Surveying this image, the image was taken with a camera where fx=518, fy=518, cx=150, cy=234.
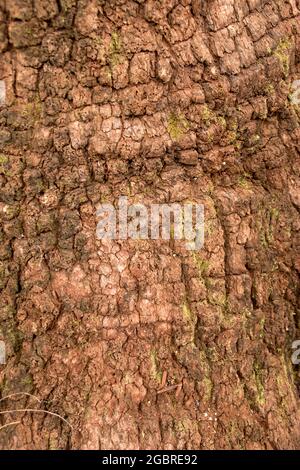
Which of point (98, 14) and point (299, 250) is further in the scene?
point (299, 250)

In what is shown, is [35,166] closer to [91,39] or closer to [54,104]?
[54,104]

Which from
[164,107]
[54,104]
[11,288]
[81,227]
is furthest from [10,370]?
[164,107]

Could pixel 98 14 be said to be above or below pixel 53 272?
above

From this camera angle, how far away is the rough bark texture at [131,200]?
2.33 metres

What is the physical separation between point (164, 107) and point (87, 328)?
3.63 ft

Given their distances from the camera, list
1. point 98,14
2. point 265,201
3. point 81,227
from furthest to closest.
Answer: point 265,201 < point 81,227 < point 98,14

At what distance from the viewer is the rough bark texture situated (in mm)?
2332

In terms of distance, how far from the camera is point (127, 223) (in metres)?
2.46

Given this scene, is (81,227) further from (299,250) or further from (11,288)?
(299,250)

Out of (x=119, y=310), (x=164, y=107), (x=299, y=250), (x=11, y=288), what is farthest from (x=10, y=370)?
(x=299, y=250)

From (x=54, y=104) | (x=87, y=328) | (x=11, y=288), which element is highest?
(x=54, y=104)

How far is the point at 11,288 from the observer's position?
2426mm

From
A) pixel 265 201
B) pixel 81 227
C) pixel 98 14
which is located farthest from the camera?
pixel 265 201

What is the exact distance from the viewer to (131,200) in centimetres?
247
